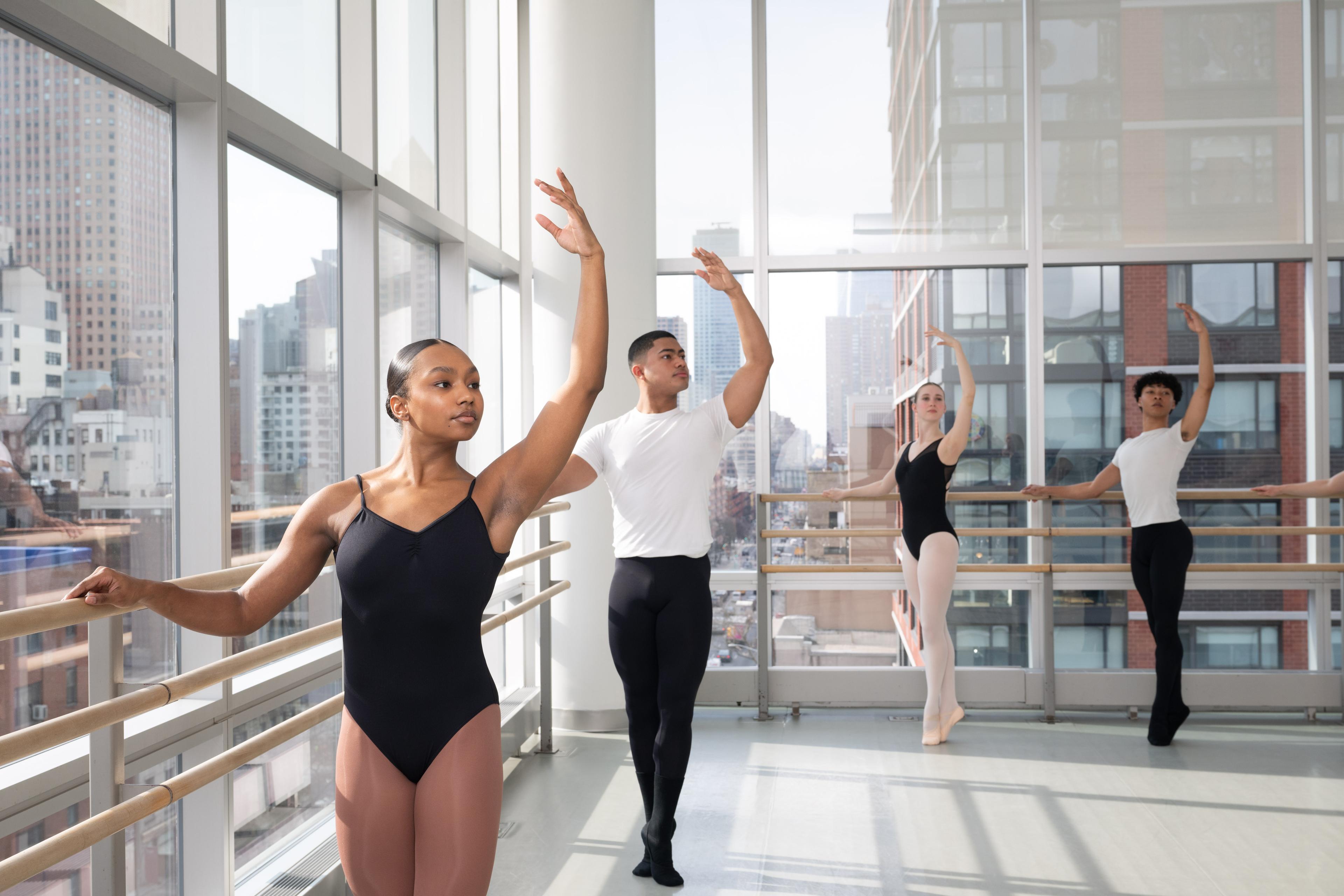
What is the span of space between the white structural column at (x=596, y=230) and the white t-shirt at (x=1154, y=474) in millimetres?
2315

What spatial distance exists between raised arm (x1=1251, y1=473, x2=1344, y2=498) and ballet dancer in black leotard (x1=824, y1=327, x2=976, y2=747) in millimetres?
1366

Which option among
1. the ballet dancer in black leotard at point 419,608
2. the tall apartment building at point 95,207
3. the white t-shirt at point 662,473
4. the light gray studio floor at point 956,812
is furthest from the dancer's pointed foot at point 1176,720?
the tall apartment building at point 95,207

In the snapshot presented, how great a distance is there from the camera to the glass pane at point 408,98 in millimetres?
3285

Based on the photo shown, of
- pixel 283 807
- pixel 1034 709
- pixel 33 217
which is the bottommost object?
pixel 1034 709

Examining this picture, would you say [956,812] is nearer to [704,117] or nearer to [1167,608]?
[1167,608]

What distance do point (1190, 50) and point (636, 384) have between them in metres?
3.32

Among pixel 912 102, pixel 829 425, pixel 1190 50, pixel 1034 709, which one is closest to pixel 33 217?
pixel 829 425

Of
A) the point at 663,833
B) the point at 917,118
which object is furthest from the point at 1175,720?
the point at 917,118

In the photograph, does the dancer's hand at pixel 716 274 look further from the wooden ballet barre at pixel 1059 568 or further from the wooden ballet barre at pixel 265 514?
the wooden ballet barre at pixel 1059 568

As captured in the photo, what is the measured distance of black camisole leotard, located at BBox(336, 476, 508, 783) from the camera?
141 cm

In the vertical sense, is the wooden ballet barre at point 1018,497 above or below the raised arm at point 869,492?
below

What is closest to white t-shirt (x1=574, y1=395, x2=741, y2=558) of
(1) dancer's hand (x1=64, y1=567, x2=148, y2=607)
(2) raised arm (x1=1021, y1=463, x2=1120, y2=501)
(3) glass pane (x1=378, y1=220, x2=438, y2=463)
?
(3) glass pane (x1=378, y1=220, x2=438, y2=463)

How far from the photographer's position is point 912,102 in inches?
197

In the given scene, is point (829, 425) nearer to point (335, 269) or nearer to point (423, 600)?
point (335, 269)
